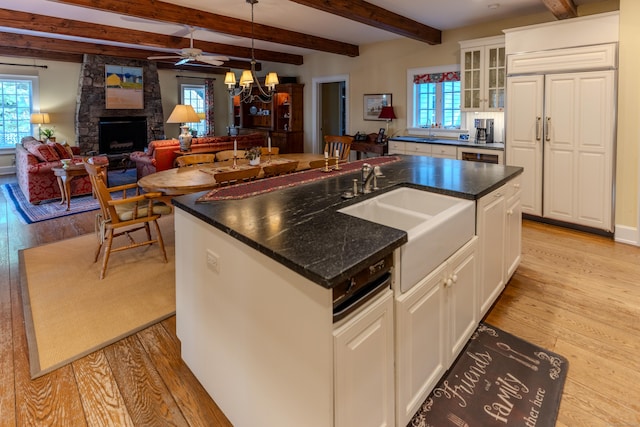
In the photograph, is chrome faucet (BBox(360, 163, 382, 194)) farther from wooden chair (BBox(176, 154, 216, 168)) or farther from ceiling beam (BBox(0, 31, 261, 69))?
ceiling beam (BBox(0, 31, 261, 69))

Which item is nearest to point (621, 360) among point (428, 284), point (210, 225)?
point (428, 284)

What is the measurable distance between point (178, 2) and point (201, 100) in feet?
22.9

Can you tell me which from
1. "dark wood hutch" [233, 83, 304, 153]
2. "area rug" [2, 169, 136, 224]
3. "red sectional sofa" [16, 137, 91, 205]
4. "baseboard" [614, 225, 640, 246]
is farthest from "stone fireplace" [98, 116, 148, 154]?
"baseboard" [614, 225, 640, 246]

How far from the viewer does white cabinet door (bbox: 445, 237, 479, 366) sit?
1.90 meters

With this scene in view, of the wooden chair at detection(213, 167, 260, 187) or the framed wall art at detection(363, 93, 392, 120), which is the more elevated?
the framed wall art at detection(363, 93, 392, 120)

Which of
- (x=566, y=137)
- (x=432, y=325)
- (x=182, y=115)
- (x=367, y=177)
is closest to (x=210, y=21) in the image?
(x=182, y=115)

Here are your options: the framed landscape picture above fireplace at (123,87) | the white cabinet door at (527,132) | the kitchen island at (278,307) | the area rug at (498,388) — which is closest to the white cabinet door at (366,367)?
the kitchen island at (278,307)

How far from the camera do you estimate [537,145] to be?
4430 millimetres

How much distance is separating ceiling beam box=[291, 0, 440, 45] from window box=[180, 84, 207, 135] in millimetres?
7252

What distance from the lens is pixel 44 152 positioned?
19.6 feet

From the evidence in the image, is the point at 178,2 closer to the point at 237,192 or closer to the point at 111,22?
the point at 111,22

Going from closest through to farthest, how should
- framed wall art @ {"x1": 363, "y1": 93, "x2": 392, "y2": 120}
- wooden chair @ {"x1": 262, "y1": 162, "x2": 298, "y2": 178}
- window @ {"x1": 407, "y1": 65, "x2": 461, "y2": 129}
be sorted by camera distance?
wooden chair @ {"x1": 262, "y1": 162, "x2": 298, "y2": 178}, window @ {"x1": 407, "y1": 65, "x2": 461, "y2": 129}, framed wall art @ {"x1": 363, "y1": 93, "x2": 392, "y2": 120}

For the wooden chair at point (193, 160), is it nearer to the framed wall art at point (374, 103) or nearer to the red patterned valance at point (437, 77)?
the framed wall art at point (374, 103)

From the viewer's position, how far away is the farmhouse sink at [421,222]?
5.06ft
